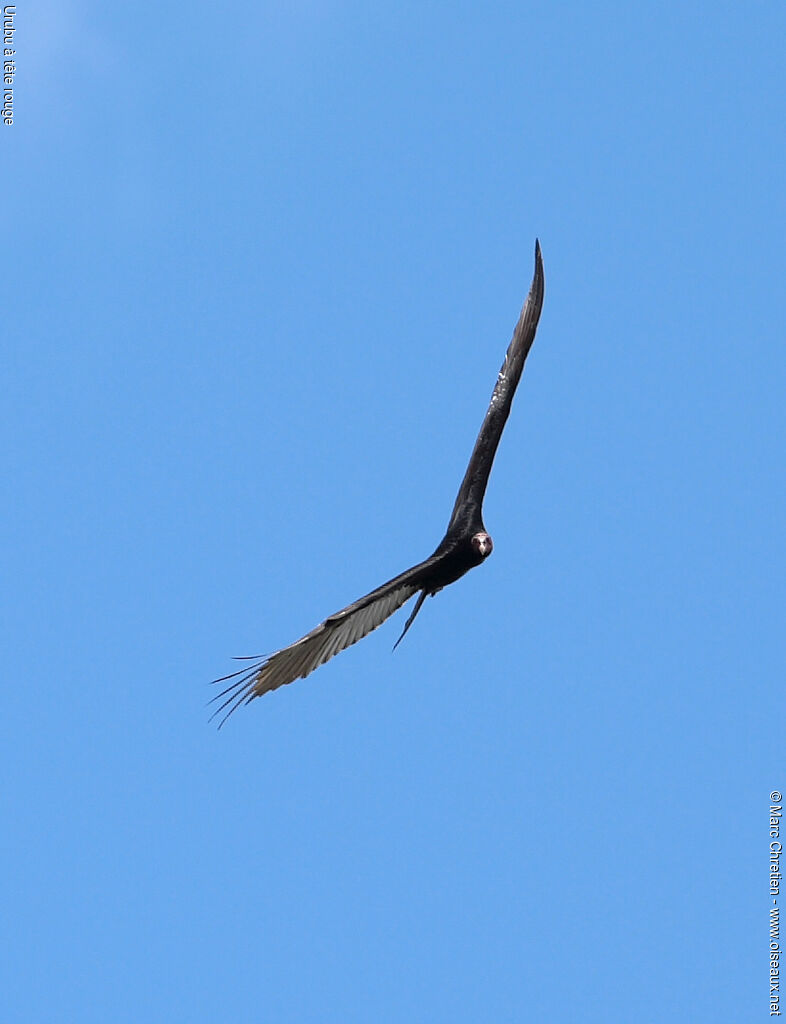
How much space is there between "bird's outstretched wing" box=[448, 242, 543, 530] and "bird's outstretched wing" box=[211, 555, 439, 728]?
154 cm

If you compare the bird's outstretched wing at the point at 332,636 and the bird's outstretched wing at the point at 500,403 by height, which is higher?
the bird's outstretched wing at the point at 500,403

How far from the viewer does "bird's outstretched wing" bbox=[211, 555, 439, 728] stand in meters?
17.0

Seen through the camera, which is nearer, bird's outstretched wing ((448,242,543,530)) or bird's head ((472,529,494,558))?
bird's head ((472,529,494,558))

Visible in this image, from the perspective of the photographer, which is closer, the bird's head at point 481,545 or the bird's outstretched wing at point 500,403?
the bird's head at point 481,545

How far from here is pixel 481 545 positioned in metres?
19.8

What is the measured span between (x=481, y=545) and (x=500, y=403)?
6.78ft

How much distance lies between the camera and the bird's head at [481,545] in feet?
64.8

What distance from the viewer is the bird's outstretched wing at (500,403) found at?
2033 cm

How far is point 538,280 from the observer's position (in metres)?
21.4

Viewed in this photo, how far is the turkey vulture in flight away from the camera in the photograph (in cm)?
1712

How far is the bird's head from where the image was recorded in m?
19.8

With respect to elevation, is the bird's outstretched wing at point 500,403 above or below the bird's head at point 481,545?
above

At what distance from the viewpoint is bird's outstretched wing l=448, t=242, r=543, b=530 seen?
20.3 metres

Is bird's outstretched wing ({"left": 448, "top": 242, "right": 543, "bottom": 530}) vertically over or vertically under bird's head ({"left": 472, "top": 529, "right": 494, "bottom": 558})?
over
